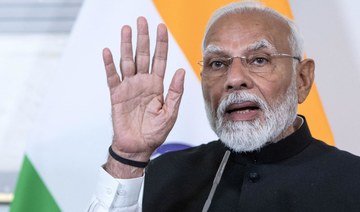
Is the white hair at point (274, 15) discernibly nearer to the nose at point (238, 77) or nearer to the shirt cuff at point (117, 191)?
the nose at point (238, 77)

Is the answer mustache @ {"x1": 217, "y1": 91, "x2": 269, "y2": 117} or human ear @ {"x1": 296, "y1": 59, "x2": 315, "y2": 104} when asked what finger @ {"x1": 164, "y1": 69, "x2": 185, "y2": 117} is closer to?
mustache @ {"x1": 217, "y1": 91, "x2": 269, "y2": 117}

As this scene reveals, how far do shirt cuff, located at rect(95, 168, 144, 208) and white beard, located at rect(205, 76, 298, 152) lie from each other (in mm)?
302

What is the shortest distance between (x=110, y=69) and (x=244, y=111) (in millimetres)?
403

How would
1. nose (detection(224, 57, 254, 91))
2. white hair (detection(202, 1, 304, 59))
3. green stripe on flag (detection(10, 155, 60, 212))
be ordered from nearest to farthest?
nose (detection(224, 57, 254, 91)) → white hair (detection(202, 1, 304, 59)) → green stripe on flag (detection(10, 155, 60, 212))

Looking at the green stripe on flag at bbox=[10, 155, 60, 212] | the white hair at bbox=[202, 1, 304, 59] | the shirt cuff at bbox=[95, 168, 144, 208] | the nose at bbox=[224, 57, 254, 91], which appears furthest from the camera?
the green stripe on flag at bbox=[10, 155, 60, 212]

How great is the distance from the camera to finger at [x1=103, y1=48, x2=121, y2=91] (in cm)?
133

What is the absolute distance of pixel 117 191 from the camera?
1.32 metres

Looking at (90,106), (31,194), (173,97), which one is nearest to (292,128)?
(173,97)

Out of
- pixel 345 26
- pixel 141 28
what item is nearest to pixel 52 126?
pixel 141 28

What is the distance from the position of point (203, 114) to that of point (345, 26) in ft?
2.12

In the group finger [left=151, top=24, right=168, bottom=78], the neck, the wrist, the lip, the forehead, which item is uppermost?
finger [left=151, top=24, right=168, bottom=78]

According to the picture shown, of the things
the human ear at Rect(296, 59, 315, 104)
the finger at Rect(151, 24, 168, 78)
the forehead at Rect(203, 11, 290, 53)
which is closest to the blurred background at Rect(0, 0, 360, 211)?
the human ear at Rect(296, 59, 315, 104)

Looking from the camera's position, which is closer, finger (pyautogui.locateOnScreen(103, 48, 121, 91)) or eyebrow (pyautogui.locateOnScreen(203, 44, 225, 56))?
finger (pyautogui.locateOnScreen(103, 48, 121, 91))

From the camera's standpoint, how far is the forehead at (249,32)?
1.49 metres
